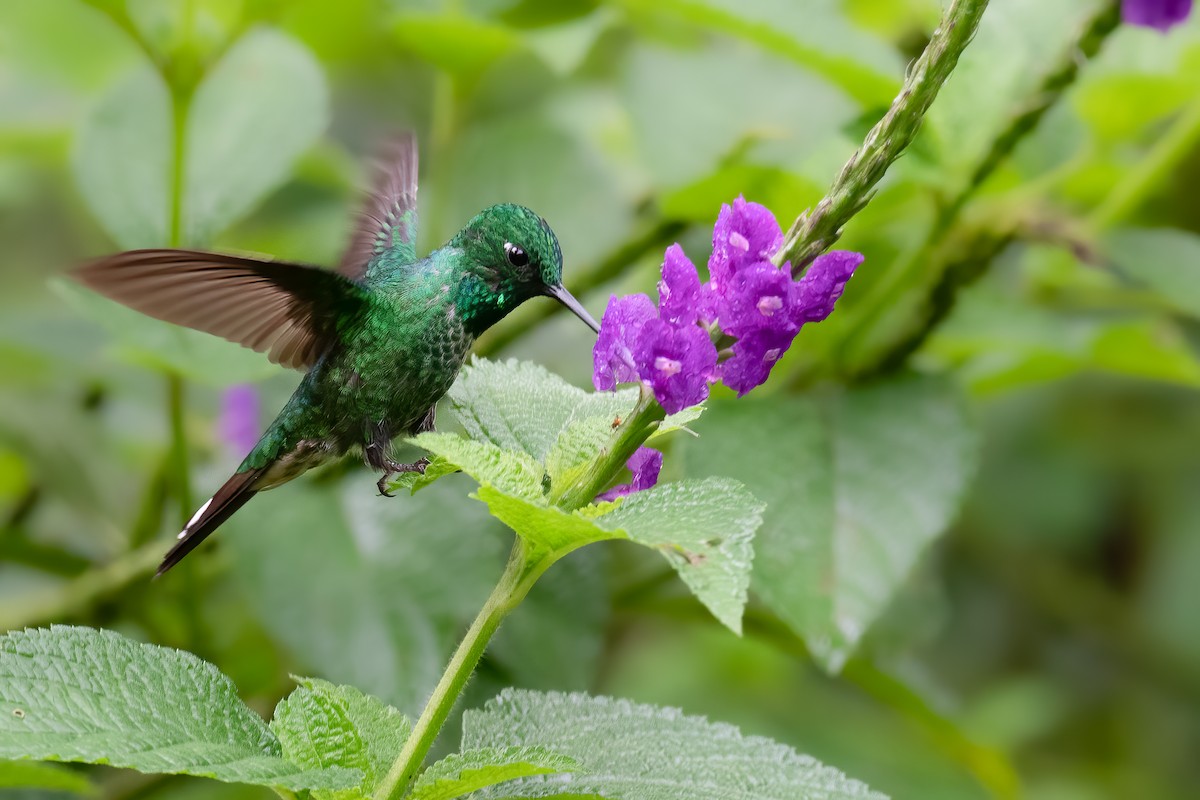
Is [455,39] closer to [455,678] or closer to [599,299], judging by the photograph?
[599,299]

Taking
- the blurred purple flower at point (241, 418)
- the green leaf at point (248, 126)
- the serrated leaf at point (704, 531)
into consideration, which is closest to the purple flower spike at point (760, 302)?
the serrated leaf at point (704, 531)

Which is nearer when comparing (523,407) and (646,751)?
(646,751)

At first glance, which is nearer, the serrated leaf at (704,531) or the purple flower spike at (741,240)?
the serrated leaf at (704,531)

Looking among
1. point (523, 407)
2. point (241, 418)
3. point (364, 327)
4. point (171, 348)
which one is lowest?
point (241, 418)

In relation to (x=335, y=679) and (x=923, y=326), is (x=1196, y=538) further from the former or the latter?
(x=335, y=679)

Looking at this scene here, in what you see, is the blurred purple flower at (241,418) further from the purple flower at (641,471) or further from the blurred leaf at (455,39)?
the purple flower at (641,471)

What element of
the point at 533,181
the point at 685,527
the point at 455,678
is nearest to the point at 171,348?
the point at 533,181

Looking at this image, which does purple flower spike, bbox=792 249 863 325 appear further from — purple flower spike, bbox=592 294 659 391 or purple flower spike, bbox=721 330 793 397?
purple flower spike, bbox=592 294 659 391
